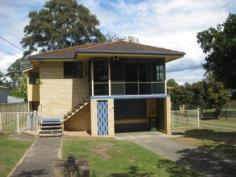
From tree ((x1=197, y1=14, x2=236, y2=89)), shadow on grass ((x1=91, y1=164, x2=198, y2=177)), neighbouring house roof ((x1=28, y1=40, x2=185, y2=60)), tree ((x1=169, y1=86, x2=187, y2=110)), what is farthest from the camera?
tree ((x1=169, y1=86, x2=187, y2=110))

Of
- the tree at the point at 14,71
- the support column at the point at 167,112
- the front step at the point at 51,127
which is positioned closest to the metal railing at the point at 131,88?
the support column at the point at 167,112

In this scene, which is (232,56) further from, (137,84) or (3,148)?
(3,148)

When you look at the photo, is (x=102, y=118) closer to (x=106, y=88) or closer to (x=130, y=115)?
(x=106, y=88)

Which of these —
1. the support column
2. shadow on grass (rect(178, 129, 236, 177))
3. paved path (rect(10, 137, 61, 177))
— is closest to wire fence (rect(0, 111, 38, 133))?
paved path (rect(10, 137, 61, 177))

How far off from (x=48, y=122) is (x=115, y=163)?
33.1ft

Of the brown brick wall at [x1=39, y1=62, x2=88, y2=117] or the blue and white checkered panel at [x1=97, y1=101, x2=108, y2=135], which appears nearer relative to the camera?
the blue and white checkered panel at [x1=97, y1=101, x2=108, y2=135]

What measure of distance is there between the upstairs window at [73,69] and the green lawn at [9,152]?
288 inches

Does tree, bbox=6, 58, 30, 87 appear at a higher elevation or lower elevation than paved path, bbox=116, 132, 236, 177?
higher

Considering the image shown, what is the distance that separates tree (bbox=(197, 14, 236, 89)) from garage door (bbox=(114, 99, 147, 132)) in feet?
22.7

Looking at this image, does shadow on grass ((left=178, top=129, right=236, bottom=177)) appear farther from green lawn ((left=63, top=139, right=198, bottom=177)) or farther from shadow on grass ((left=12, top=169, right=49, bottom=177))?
shadow on grass ((left=12, top=169, right=49, bottom=177))

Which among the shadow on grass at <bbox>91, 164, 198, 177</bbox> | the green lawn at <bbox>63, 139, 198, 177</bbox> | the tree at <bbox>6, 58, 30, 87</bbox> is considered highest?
the tree at <bbox>6, 58, 30, 87</bbox>

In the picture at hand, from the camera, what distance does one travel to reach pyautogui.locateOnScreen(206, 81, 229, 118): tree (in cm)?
4091

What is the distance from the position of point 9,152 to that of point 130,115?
12334mm

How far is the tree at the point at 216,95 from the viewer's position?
4091 cm
